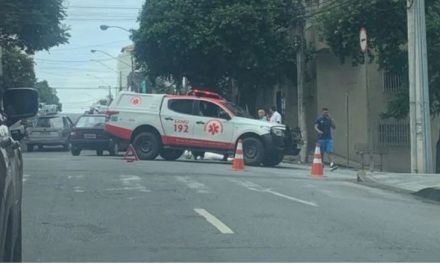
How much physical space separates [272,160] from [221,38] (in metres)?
10.0

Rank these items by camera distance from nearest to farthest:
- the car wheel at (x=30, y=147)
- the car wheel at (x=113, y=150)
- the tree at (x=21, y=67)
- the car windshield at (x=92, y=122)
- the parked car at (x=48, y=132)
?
1. the car wheel at (x=113, y=150)
2. the car windshield at (x=92, y=122)
3. the parked car at (x=48, y=132)
4. the car wheel at (x=30, y=147)
5. the tree at (x=21, y=67)

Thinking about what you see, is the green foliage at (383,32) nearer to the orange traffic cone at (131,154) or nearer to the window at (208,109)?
the window at (208,109)

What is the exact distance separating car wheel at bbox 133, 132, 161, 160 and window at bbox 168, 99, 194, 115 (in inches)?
42.0

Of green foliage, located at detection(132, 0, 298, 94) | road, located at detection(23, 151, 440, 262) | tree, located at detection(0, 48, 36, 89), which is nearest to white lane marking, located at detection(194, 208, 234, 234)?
road, located at detection(23, 151, 440, 262)

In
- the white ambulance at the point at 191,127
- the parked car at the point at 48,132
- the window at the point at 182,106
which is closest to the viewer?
the white ambulance at the point at 191,127

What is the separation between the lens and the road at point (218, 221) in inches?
304

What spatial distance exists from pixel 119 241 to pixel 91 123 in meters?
20.1

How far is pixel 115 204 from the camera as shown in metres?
11.3

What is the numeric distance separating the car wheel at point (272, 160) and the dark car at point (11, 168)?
52.3 feet

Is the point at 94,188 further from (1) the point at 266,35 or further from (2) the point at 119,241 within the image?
(1) the point at 266,35

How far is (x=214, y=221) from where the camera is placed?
970cm

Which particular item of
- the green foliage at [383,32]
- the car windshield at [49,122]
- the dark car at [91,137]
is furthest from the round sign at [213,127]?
the car windshield at [49,122]

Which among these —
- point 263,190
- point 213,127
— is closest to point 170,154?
point 213,127

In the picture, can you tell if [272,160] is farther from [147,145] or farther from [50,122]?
[50,122]
